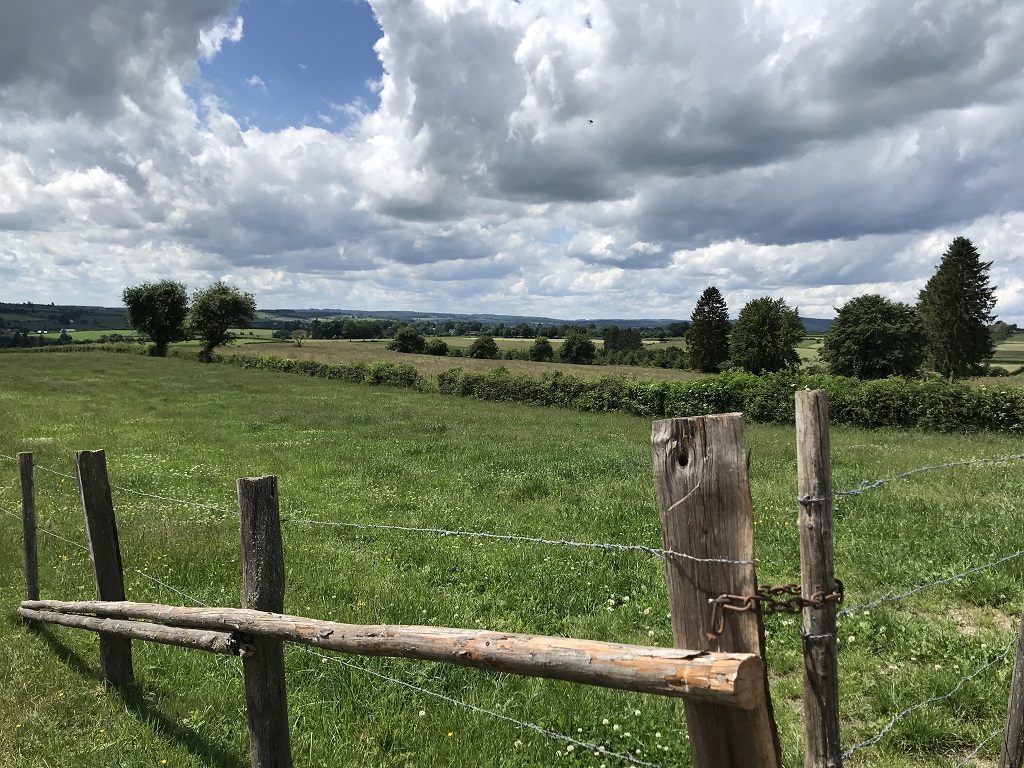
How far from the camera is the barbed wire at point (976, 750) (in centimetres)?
402

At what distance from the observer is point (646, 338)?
145500 millimetres

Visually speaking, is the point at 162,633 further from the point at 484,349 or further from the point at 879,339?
the point at 484,349

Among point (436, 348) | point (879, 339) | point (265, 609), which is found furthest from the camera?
point (436, 348)

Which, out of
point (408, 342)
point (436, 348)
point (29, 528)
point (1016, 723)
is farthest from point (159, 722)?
point (436, 348)

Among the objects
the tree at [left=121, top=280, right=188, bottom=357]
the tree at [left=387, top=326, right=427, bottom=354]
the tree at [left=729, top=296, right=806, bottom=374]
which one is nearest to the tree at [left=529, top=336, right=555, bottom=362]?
the tree at [left=387, top=326, right=427, bottom=354]

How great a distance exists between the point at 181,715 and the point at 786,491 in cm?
1058

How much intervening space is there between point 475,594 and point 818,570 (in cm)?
547

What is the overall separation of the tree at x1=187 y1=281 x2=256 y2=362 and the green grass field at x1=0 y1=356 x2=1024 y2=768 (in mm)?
61706

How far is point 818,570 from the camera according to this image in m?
2.46

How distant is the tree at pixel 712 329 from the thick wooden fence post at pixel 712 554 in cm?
8807

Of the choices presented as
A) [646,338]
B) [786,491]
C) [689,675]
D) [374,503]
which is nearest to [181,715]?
[689,675]

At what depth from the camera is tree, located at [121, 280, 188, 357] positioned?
80375 millimetres

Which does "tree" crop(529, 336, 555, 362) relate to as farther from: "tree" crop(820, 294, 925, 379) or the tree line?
"tree" crop(820, 294, 925, 379)

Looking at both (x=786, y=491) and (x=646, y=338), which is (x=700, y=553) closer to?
(x=786, y=491)
